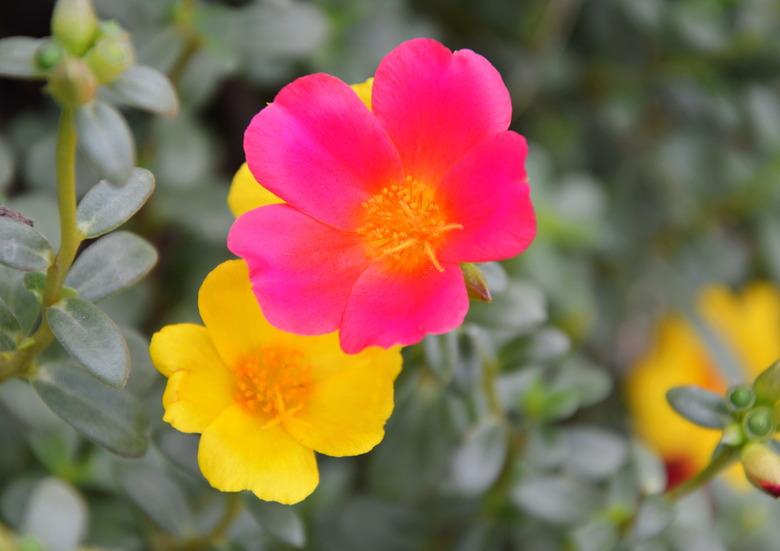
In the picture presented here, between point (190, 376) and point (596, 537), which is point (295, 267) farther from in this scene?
point (596, 537)

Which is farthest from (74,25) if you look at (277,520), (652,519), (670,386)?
(670,386)

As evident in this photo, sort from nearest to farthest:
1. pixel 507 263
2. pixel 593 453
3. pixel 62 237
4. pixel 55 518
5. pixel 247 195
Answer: pixel 62 237, pixel 247 195, pixel 55 518, pixel 593 453, pixel 507 263

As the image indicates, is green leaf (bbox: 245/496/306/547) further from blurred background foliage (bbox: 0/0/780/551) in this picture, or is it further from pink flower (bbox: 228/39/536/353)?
pink flower (bbox: 228/39/536/353)

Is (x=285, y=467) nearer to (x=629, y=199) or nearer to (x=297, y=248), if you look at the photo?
(x=297, y=248)

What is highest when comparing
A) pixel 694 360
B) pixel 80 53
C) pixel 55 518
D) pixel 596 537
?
pixel 80 53

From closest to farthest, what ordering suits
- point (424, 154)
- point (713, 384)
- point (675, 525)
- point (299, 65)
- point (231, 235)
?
point (231, 235)
point (424, 154)
point (675, 525)
point (299, 65)
point (713, 384)

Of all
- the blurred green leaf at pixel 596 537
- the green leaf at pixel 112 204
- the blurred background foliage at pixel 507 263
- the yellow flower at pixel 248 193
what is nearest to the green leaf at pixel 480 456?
the blurred background foliage at pixel 507 263

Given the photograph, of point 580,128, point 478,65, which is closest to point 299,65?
point 580,128

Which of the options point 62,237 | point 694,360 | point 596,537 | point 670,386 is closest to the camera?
point 62,237
